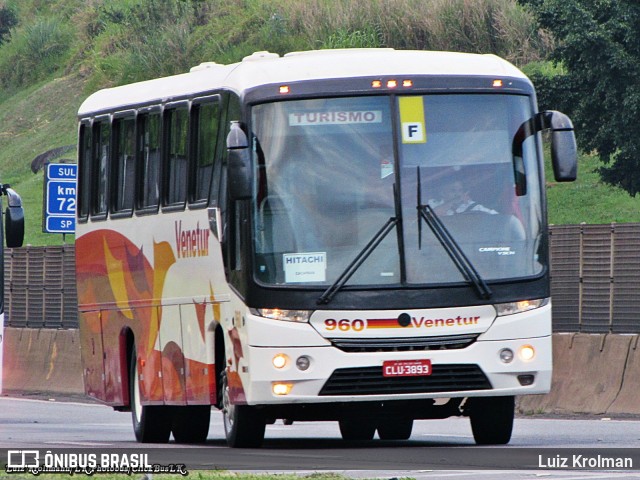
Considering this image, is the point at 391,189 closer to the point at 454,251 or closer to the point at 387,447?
the point at 454,251

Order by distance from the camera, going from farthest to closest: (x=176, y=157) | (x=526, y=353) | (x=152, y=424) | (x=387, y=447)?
(x=152, y=424), (x=176, y=157), (x=387, y=447), (x=526, y=353)

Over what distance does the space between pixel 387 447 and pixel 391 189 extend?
267 centimetres

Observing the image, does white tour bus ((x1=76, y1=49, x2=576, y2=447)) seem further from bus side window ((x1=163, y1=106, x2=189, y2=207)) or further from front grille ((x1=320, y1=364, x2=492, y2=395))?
bus side window ((x1=163, y1=106, x2=189, y2=207))

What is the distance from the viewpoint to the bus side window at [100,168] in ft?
65.0

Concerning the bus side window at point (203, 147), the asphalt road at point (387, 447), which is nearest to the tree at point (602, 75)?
the asphalt road at point (387, 447)

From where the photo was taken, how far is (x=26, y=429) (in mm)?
21141

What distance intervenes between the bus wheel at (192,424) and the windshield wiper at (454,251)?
4.08 meters

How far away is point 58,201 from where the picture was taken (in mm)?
32406

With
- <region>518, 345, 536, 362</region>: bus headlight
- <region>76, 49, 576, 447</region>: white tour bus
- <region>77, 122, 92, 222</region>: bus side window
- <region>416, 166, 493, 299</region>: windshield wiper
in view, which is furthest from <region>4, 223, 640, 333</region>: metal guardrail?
<region>416, 166, 493, 299</region>: windshield wiper

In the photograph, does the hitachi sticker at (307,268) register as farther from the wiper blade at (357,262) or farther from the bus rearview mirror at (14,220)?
the bus rearview mirror at (14,220)

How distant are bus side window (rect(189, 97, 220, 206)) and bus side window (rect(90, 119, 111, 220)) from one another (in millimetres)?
2650

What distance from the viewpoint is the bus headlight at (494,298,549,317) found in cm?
1542

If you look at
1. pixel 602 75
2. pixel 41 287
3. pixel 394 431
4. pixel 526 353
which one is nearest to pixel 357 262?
pixel 526 353

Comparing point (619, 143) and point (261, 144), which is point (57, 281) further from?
point (261, 144)
